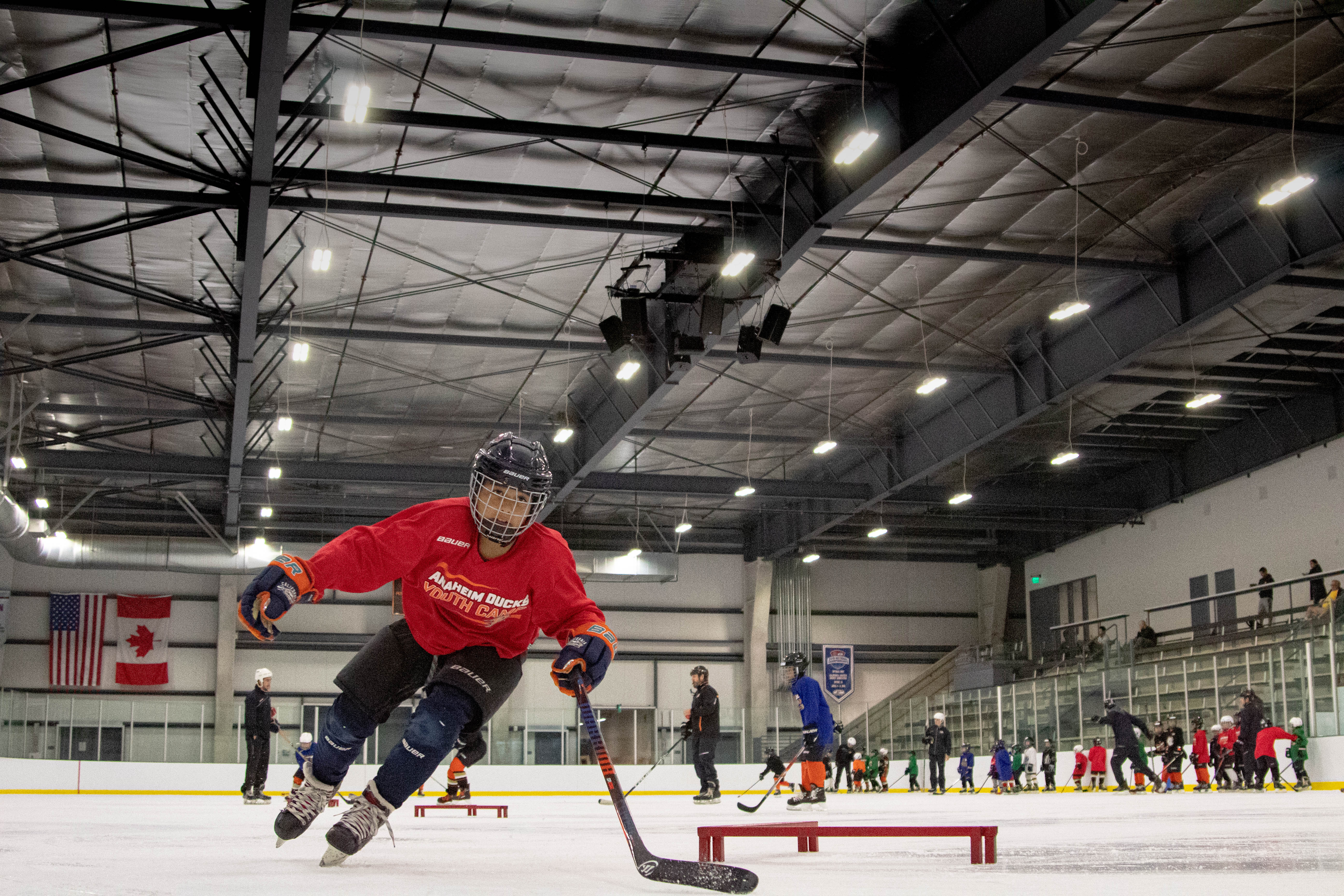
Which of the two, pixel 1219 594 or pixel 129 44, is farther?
pixel 1219 594

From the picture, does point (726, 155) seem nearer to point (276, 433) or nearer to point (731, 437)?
point (731, 437)

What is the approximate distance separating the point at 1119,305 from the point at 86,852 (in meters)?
15.8

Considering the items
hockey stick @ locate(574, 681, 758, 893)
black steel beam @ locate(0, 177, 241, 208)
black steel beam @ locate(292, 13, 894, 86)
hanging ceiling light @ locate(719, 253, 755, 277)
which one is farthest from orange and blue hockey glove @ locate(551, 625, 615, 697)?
hanging ceiling light @ locate(719, 253, 755, 277)

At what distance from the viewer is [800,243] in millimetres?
13648

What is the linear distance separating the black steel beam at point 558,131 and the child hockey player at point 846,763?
45.5 ft

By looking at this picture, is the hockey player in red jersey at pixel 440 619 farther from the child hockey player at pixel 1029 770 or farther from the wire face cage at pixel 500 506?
the child hockey player at pixel 1029 770

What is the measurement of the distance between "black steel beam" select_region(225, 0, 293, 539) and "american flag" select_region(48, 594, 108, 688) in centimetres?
1219

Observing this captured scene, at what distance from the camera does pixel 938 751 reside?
2298 centimetres

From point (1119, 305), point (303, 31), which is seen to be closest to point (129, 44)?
point (303, 31)

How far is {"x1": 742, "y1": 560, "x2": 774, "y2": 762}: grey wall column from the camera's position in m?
32.9

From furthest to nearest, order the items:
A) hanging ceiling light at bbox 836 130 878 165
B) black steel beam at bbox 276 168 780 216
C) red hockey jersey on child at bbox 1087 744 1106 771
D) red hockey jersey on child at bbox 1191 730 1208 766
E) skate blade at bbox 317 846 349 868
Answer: red hockey jersey on child at bbox 1087 744 1106 771, red hockey jersey on child at bbox 1191 730 1208 766, black steel beam at bbox 276 168 780 216, hanging ceiling light at bbox 836 130 878 165, skate blade at bbox 317 846 349 868

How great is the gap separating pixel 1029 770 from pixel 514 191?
1505cm

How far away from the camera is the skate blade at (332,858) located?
13.1 ft

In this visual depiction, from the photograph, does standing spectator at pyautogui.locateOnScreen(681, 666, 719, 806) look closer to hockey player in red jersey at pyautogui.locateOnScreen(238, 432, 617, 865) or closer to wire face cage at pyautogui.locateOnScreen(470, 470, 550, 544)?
hockey player in red jersey at pyautogui.locateOnScreen(238, 432, 617, 865)
